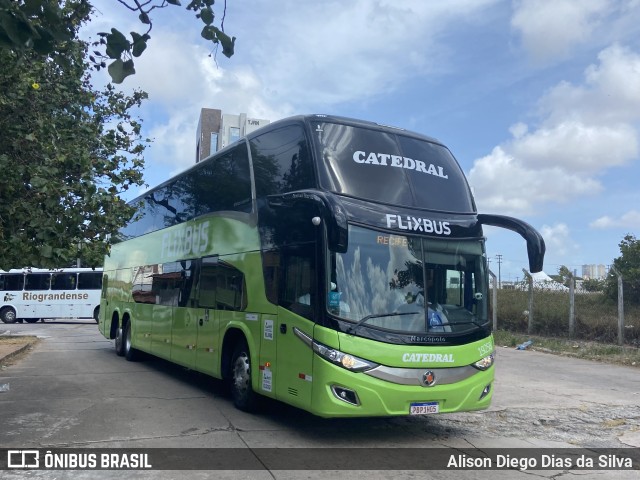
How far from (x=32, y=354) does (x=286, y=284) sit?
42.1ft

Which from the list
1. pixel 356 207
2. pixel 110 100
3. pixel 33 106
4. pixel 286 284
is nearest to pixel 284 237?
pixel 286 284

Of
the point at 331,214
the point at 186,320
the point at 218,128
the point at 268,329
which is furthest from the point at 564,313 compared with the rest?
the point at 218,128

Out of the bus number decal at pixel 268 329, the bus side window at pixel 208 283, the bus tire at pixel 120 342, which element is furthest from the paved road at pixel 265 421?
the bus tire at pixel 120 342

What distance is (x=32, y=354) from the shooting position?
698 inches

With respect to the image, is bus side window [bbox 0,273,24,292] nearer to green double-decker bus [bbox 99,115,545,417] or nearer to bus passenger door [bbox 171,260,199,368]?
bus passenger door [bbox 171,260,199,368]

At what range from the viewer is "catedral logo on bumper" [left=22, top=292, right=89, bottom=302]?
33531 millimetres

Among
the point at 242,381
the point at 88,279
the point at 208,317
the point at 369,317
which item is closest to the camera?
the point at 369,317

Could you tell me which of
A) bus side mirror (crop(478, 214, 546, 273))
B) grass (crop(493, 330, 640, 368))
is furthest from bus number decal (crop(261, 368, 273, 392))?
grass (crop(493, 330, 640, 368))

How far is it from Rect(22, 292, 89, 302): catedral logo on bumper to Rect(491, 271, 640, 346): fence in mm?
22381

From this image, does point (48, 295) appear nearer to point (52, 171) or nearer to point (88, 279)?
point (88, 279)

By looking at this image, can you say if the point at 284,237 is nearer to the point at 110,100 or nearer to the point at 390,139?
the point at 390,139

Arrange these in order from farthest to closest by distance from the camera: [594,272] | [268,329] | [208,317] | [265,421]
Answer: [594,272] → [208,317] → [265,421] → [268,329]

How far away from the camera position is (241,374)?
358 inches

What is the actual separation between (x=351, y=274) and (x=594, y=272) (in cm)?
1638
